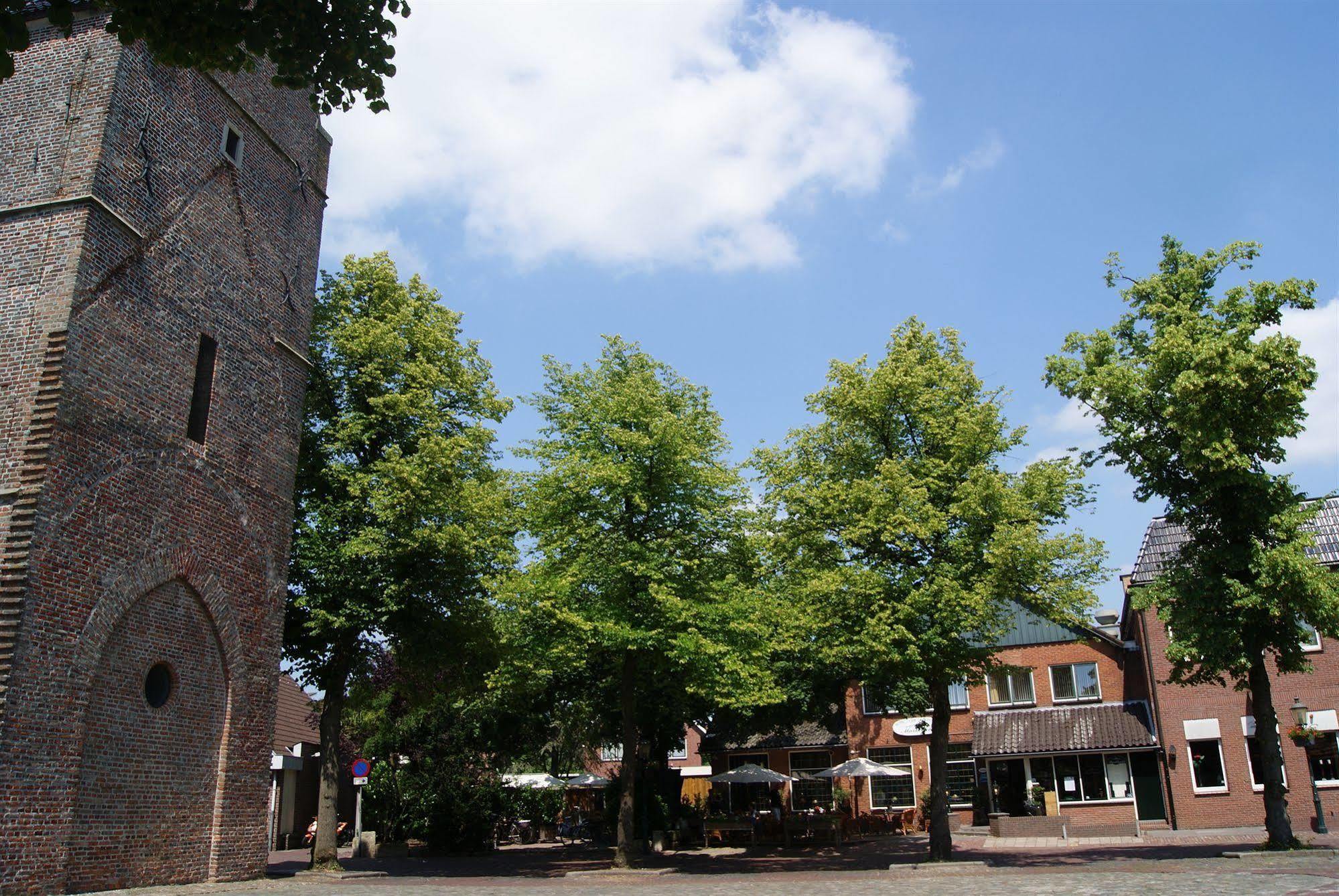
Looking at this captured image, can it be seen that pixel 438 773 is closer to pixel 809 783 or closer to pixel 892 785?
pixel 809 783

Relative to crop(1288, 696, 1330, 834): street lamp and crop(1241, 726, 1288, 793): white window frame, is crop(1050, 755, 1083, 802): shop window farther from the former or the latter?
crop(1288, 696, 1330, 834): street lamp

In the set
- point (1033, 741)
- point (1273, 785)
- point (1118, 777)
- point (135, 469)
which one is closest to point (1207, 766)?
point (1118, 777)

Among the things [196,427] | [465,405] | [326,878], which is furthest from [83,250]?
[326,878]

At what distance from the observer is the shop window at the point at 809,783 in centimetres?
4016

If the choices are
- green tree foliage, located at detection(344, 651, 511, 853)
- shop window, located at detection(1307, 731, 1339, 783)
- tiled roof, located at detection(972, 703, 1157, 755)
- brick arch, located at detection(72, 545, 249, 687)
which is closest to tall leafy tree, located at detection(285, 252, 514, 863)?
brick arch, located at detection(72, 545, 249, 687)

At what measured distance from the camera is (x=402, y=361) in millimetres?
22297

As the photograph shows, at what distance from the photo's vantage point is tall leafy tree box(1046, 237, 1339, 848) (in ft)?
57.9

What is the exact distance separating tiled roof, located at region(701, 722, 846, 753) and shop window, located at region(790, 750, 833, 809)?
0.62m

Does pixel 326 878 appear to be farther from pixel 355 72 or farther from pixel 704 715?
pixel 355 72

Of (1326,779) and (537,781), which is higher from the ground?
(1326,779)

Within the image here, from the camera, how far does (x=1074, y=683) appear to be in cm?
3544

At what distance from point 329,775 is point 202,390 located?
374 inches

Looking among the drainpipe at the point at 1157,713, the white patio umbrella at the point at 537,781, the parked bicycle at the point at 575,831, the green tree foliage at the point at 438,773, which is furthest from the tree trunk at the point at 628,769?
the drainpipe at the point at 1157,713

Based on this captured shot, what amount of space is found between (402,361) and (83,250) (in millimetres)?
8702
